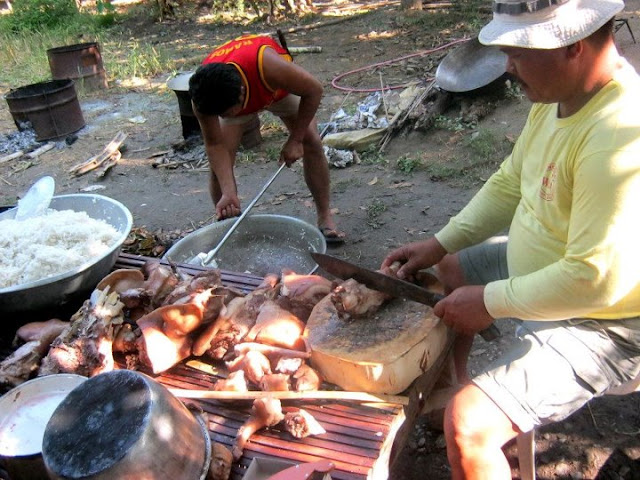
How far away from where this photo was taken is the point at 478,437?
6.52 ft

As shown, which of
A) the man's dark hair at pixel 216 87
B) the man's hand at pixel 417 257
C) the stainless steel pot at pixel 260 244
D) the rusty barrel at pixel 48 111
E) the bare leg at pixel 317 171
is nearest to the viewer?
the man's hand at pixel 417 257

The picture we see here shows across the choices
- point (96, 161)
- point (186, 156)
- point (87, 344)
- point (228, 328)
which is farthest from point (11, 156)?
point (228, 328)

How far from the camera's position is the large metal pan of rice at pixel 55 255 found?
267 cm

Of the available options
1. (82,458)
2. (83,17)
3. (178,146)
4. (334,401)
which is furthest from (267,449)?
(83,17)

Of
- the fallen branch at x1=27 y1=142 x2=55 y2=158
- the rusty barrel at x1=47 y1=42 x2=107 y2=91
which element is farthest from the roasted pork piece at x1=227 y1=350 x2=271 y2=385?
the rusty barrel at x1=47 y1=42 x2=107 y2=91

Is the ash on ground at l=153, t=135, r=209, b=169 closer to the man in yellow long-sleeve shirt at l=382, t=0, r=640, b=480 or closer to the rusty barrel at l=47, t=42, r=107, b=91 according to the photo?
the rusty barrel at l=47, t=42, r=107, b=91

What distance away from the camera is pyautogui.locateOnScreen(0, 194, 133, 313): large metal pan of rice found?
267 centimetres

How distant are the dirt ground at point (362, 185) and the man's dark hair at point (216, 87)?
1.65 m

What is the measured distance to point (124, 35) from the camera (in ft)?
48.0

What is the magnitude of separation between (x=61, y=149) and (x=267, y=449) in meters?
7.81

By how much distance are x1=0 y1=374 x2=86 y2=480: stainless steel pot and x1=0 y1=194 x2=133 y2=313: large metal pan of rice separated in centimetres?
61

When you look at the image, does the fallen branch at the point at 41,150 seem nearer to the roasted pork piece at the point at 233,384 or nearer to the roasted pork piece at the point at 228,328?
the roasted pork piece at the point at 228,328

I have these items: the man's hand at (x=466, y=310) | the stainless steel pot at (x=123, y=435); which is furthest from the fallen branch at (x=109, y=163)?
the man's hand at (x=466, y=310)

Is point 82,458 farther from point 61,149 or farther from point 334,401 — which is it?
point 61,149
